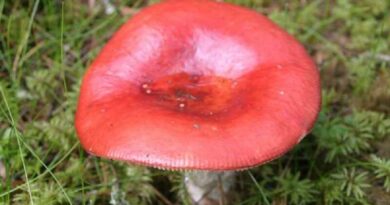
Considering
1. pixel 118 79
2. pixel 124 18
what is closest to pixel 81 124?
pixel 118 79

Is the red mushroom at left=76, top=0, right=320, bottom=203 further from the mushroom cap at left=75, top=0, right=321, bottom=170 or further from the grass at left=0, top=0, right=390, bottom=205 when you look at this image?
the grass at left=0, top=0, right=390, bottom=205

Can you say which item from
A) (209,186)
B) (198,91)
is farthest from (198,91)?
(209,186)

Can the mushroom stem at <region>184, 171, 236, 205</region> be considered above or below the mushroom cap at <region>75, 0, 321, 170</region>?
below

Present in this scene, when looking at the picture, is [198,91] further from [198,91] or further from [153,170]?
[153,170]

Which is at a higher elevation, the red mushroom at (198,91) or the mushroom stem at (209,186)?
the red mushroom at (198,91)

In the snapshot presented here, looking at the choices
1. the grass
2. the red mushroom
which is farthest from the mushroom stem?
the red mushroom

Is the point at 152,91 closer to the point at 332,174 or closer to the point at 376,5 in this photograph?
the point at 332,174

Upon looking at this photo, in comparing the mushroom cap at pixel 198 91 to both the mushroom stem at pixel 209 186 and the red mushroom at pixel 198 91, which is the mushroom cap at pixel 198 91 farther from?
the mushroom stem at pixel 209 186

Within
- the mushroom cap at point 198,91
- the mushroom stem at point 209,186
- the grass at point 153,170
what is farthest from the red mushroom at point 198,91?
the mushroom stem at point 209,186
